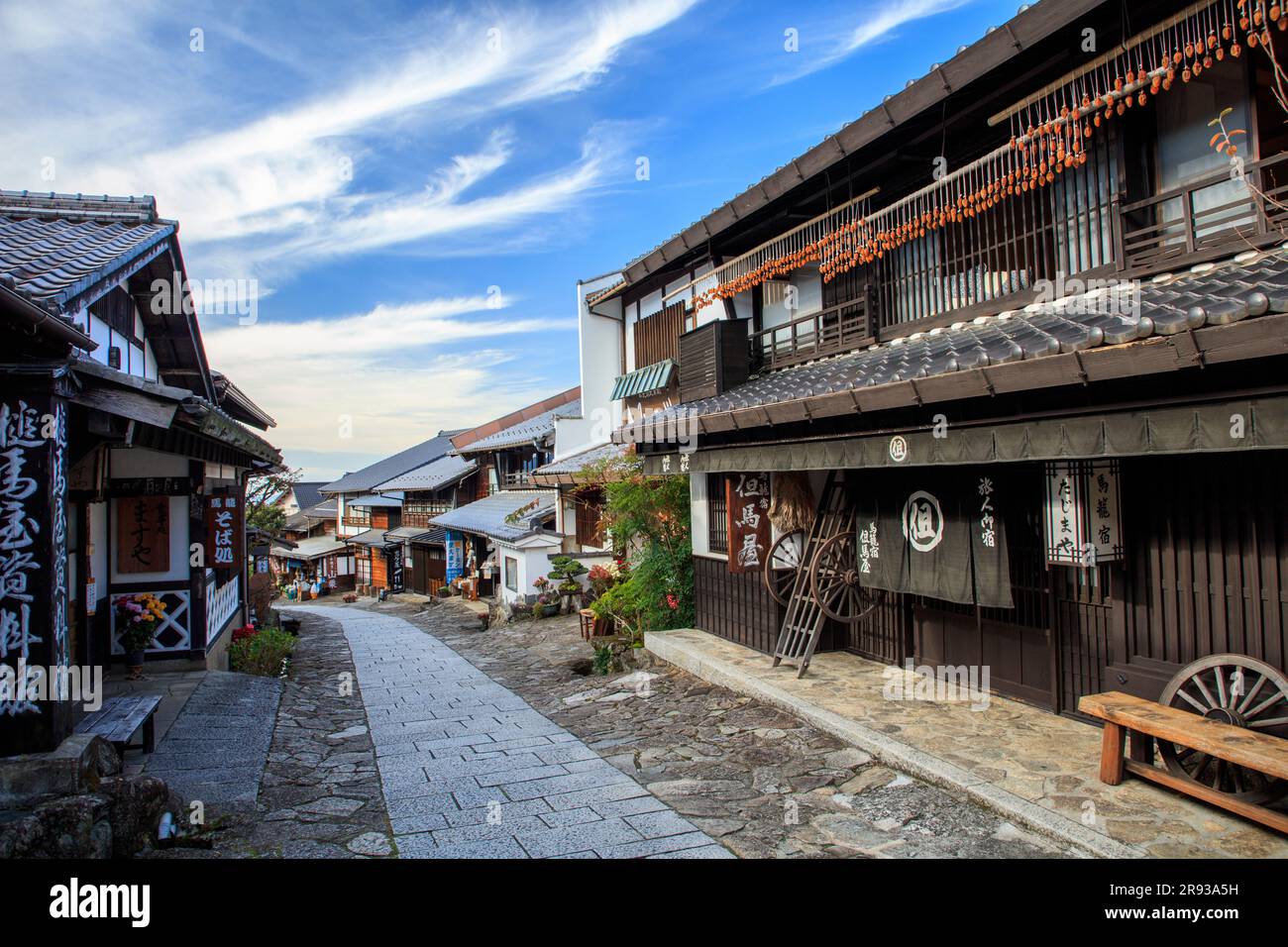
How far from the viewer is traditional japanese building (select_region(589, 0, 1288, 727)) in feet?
19.4

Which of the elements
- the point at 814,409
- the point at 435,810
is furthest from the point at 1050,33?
the point at 435,810

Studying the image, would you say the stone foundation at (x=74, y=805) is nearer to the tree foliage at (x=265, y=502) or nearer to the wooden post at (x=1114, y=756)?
the wooden post at (x=1114, y=756)

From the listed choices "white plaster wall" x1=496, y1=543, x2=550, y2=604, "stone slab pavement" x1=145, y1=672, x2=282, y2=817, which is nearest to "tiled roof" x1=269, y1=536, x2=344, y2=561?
"white plaster wall" x1=496, y1=543, x2=550, y2=604

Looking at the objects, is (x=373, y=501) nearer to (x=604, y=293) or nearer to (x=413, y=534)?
(x=413, y=534)

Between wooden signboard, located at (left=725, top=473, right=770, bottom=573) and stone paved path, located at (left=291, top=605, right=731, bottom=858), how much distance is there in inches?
140

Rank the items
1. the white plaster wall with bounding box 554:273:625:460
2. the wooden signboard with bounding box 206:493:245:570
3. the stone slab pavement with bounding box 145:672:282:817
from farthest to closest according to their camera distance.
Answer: the white plaster wall with bounding box 554:273:625:460, the wooden signboard with bounding box 206:493:245:570, the stone slab pavement with bounding box 145:672:282:817

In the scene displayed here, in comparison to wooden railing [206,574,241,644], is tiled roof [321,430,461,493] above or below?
above

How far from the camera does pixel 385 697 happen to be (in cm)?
1308

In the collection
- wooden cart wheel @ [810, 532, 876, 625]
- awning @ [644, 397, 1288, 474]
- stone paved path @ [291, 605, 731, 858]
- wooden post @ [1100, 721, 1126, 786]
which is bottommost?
stone paved path @ [291, 605, 731, 858]

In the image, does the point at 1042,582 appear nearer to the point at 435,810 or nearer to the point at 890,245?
the point at 890,245

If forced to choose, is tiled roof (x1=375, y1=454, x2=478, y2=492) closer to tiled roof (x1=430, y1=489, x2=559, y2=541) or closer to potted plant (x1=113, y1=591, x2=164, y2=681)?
tiled roof (x1=430, y1=489, x2=559, y2=541)

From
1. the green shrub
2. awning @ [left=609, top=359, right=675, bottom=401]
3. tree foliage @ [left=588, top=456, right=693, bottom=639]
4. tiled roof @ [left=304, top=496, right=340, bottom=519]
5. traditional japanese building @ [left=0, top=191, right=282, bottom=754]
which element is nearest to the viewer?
traditional japanese building @ [left=0, top=191, right=282, bottom=754]

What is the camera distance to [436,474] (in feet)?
139

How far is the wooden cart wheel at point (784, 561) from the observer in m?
11.4
